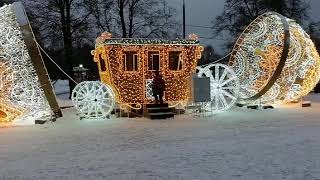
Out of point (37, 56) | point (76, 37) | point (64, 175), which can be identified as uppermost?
point (76, 37)

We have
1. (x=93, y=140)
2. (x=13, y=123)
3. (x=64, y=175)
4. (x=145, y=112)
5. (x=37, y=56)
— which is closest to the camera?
(x=64, y=175)

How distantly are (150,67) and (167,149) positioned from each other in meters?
8.32

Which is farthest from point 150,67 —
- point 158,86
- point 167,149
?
point 167,149

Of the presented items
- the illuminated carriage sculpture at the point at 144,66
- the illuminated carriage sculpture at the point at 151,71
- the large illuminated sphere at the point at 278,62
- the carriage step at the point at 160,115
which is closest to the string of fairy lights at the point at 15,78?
the illuminated carriage sculpture at the point at 151,71

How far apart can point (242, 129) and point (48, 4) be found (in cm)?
2161

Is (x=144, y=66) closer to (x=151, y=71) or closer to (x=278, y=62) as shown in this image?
(x=151, y=71)

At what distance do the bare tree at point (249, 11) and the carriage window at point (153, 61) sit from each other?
21.6m

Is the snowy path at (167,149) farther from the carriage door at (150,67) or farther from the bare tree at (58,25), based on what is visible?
A: the bare tree at (58,25)

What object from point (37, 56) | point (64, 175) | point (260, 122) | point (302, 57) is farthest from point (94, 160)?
point (302, 57)

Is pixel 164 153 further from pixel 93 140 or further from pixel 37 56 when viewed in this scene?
pixel 37 56

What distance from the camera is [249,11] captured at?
40.3 m

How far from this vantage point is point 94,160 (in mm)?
10406

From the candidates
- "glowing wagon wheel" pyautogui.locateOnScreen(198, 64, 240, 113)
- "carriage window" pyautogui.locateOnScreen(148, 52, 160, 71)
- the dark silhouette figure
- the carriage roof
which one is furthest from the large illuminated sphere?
"carriage window" pyautogui.locateOnScreen(148, 52, 160, 71)

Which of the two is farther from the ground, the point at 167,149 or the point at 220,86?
the point at 220,86
